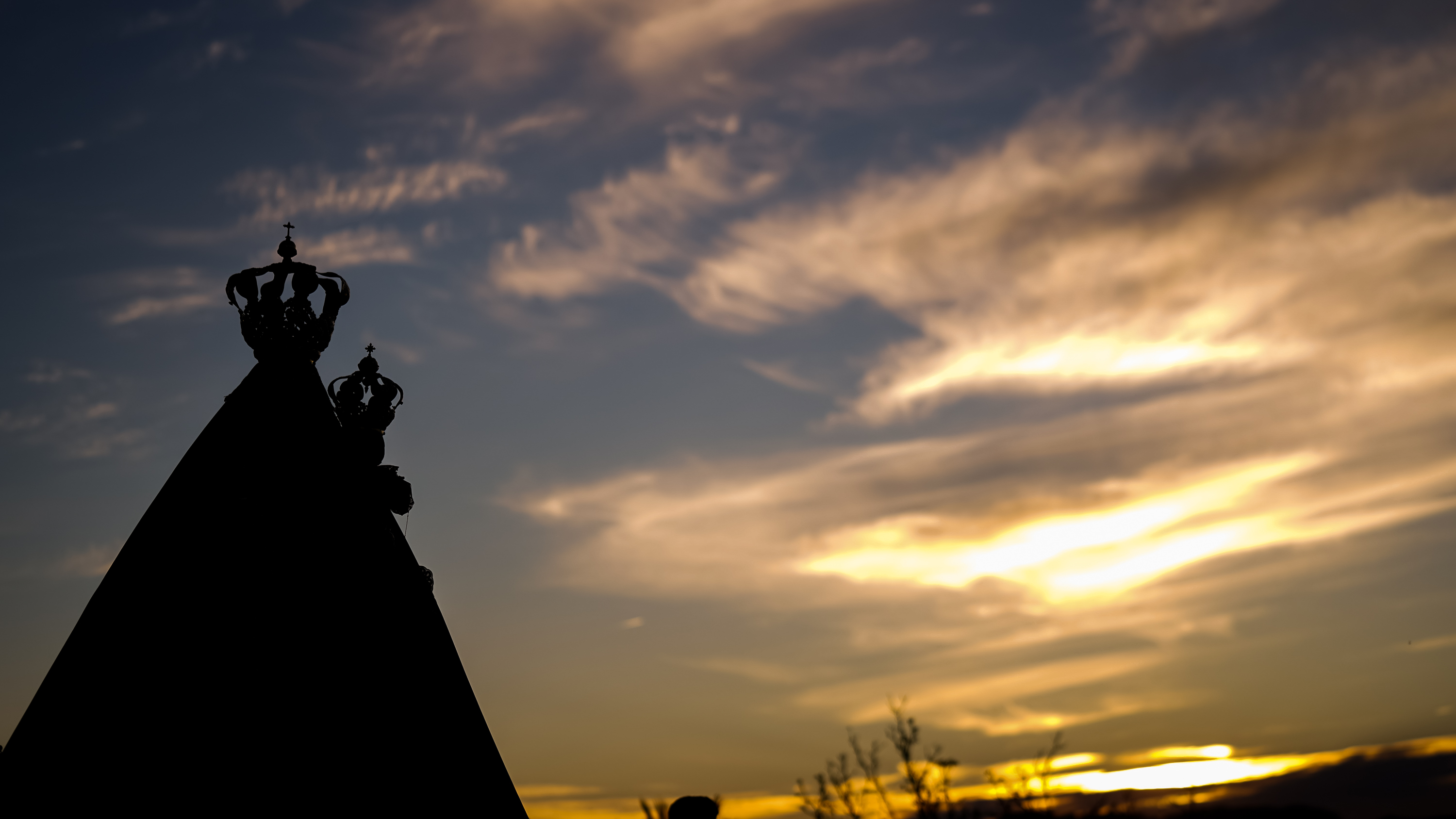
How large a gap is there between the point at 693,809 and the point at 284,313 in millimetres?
13490

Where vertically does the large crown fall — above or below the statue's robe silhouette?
above

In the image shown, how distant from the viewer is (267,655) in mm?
16969

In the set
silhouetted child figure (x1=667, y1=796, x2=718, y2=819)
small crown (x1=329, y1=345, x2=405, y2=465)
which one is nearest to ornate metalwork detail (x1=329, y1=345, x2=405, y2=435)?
small crown (x1=329, y1=345, x2=405, y2=465)

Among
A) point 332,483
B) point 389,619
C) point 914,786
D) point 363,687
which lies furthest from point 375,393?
point 914,786

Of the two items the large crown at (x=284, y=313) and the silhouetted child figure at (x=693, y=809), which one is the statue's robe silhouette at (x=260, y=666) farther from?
the silhouetted child figure at (x=693, y=809)

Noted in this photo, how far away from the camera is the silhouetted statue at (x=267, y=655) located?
53.2 feet

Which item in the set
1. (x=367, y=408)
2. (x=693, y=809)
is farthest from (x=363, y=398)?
(x=693, y=809)

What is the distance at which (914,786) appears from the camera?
45.2 meters

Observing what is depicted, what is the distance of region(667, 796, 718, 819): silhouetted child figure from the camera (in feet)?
35.8

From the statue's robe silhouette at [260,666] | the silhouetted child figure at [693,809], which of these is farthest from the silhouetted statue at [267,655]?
the silhouetted child figure at [693,809]

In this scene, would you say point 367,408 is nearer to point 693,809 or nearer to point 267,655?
point 267,655

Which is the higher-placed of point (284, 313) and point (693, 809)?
point (284, 313)

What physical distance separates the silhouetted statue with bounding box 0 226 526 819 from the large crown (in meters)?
0.06

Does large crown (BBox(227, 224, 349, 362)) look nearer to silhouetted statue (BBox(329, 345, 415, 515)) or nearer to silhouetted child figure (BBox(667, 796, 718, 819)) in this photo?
silhouetted statue (BBox(329, 345, 415, 515))
